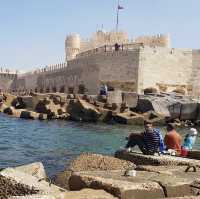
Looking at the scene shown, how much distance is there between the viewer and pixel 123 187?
4.88 m

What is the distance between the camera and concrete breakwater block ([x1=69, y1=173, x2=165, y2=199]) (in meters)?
4.84

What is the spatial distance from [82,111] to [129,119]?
2.85 metres

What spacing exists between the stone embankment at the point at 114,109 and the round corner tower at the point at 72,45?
32921 millimetres

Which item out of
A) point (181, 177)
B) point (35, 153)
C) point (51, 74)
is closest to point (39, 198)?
point (181, 177)

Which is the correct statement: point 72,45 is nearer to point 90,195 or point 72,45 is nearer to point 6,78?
point 6,78

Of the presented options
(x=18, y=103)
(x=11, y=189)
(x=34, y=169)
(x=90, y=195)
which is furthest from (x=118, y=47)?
(x=90, y=195)

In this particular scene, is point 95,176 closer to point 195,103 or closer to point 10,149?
point 10,149

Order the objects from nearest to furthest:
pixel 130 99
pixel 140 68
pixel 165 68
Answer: pixel 130 99, pixel 140 68, pixel 165 68

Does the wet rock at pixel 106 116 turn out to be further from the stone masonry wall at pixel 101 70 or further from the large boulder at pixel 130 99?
the stone masonry wall at pixel 101 70

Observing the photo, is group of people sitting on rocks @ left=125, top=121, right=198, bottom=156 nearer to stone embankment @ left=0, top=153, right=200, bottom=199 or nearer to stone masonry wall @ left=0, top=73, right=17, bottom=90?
stone embankment @ left=0, top=153, right=200, bottom=199

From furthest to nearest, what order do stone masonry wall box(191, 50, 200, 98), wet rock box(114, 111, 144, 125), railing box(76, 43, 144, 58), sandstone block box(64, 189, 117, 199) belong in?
stone masonry wall box(191, 50, 200, 98) → railing box(76, 43, 144, 58) → wet rock box(114, 111, 144, 125) → sandstone block box(64, 189, 117, 199)

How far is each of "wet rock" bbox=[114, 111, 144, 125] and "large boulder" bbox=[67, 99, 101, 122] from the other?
3.48ft

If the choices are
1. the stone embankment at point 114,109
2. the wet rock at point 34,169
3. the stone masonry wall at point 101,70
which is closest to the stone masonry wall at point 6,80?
the stone masonry wall at point 101,70

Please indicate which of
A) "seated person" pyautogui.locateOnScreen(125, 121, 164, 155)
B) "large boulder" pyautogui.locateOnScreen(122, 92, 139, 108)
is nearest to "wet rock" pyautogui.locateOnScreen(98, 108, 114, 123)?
"large boulder" pyautogui.locateOnScreen(122, 92, 139, 108)
